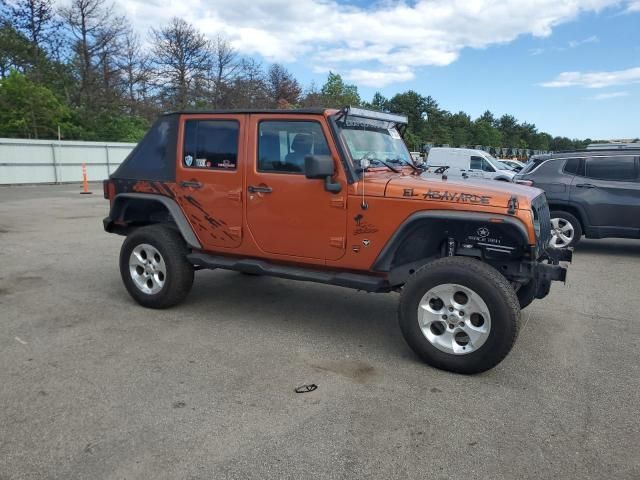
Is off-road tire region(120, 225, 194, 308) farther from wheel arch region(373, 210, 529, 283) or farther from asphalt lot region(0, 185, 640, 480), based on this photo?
wheel arch region(373, 210, 529, 283)

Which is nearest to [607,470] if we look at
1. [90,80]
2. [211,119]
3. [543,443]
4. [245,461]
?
[543,443]

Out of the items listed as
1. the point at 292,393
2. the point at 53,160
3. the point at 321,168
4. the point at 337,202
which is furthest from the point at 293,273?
the point at 53,160

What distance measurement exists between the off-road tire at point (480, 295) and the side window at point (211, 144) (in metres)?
2.09

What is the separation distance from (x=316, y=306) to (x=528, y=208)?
8.47 feet

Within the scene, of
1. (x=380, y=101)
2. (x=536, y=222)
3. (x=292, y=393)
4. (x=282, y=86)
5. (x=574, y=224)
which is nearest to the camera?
(x=292, y=393)

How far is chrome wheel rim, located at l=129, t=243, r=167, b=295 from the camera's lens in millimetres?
5141

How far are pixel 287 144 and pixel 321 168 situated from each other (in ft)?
2.15

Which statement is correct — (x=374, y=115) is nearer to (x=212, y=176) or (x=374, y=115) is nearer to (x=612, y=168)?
(x=212, y=176)

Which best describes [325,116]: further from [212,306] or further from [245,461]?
[245,461]

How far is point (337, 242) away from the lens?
4289 millimetres

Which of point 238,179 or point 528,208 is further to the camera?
point 238,179

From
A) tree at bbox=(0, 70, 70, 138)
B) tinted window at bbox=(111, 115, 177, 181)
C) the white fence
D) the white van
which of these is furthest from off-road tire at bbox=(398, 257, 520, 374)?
tree at bbox=(0, 70, 70, 138)

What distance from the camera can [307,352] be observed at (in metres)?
4.23

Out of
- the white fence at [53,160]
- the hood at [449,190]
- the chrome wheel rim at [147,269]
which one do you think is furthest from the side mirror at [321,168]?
the white fence at [53,160]
